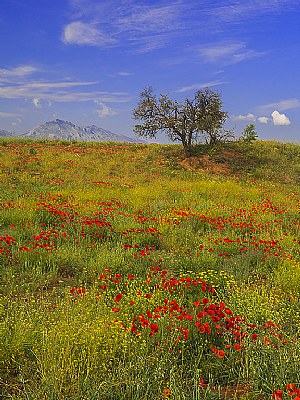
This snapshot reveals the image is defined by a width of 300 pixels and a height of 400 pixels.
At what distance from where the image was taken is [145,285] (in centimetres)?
538

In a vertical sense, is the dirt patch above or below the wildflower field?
above

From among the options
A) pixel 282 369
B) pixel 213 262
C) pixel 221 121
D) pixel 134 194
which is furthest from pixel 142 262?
pixel 221 121

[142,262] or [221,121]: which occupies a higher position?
[221,121]

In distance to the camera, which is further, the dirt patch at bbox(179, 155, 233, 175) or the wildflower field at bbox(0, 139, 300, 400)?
the dirt patch at bbox(179, 155, 233, 175)

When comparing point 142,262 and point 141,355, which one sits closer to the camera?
point 141,355

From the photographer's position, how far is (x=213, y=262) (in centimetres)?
640

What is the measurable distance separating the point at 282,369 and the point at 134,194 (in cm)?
1035

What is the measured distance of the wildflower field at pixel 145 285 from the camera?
3.06 meters

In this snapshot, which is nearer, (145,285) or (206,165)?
(145,285)

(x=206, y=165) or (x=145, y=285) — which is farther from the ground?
(x=206, y=165)

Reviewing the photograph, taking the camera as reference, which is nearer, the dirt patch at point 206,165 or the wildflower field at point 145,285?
the wildflower field at point 145,285

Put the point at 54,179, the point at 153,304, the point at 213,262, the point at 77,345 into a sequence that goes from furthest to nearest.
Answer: the point at 54,179, the point at 213,262, the point at 153,304, the point at 77,345

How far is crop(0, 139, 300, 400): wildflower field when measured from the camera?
306 cm

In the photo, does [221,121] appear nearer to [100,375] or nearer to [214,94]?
[214,94]
